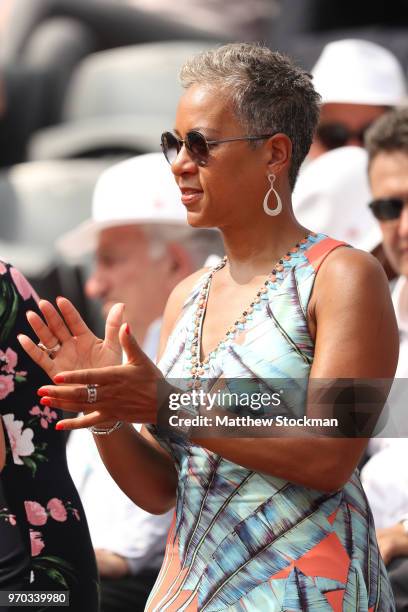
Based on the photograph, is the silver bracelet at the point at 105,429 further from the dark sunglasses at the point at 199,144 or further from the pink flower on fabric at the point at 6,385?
the dark sunglasses at the point at 199,144

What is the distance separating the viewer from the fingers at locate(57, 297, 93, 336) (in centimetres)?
187

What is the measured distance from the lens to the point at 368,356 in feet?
5.88

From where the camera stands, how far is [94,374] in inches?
67.1

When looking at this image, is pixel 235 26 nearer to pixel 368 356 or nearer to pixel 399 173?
pixel 399 173

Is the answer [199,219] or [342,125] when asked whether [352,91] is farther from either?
[199,219]

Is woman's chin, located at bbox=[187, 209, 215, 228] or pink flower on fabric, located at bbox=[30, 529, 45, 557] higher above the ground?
woman's chin, located at bbox=[187, 209, 215, 228]

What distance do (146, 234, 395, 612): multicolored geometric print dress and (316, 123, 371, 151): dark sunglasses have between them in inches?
91.0

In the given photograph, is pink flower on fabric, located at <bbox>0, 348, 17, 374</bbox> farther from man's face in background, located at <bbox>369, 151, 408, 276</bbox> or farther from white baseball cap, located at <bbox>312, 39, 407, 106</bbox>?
white baseball cap, located at <bbox>312, 39, 407, 106</bbox>

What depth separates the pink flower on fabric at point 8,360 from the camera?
210cm

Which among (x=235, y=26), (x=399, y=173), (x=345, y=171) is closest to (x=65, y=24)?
(x=235, y=26)

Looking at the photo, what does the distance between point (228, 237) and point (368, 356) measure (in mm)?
374

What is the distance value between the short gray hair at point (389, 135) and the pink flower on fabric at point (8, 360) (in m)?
1.57

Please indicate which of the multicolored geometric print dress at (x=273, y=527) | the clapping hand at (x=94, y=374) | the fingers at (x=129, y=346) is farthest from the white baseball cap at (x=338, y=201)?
the fingers at (x=129, y=346)

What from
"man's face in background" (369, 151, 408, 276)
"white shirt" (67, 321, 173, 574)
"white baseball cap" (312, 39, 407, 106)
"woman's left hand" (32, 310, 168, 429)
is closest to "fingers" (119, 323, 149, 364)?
"woman's left hand" (32, 310, 168, 429)
